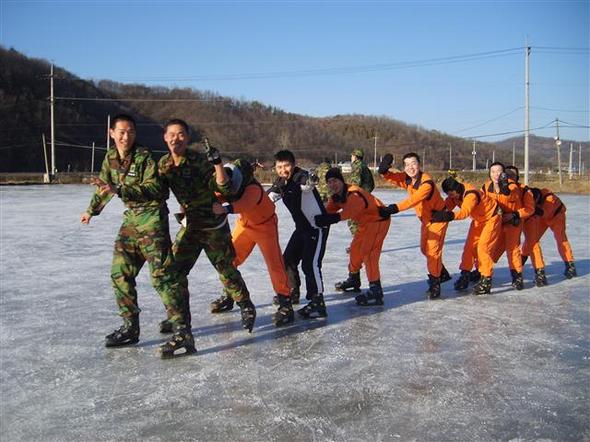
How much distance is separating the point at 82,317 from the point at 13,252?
399 centimetres

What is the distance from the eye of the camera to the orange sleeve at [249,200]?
4611 millimetres

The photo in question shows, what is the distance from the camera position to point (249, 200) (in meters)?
4.69

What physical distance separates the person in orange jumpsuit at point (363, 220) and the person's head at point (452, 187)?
884mm

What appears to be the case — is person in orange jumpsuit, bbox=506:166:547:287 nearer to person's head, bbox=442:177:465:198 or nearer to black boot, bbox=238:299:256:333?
person's head, bbox=442:177:465:198

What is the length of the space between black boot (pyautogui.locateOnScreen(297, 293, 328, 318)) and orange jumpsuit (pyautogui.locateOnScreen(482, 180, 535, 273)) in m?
2.60

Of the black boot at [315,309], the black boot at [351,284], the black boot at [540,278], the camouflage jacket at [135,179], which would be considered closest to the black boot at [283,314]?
the black boot at [315,309]

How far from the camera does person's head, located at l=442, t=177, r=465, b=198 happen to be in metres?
6.19

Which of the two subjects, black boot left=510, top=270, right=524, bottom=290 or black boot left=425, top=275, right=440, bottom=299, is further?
black boot left=510, top=270, right=524, bottom=290

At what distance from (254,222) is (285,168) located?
629 millimetres

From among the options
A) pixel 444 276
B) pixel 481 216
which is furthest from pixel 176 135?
pixel 444 276

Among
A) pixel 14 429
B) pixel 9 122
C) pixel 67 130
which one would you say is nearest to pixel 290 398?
pixel 14 429

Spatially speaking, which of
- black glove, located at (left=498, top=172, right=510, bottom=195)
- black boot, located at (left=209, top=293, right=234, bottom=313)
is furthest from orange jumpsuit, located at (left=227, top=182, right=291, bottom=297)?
black glove, located at (left=498, top=172, right=510, bottom=195)

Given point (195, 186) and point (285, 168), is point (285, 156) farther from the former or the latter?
point (195, 186)

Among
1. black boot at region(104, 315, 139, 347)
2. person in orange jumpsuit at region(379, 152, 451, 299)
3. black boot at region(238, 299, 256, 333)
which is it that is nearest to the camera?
black boot at region(104, 315, 139, 347)
